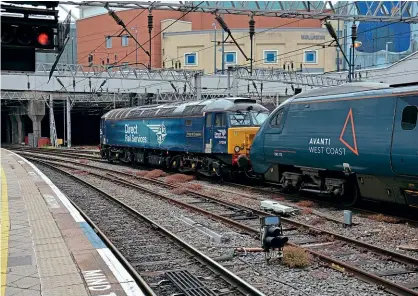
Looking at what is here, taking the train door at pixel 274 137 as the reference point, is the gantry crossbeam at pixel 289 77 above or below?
above

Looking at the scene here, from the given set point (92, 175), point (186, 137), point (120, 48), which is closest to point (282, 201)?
point (186, 137)

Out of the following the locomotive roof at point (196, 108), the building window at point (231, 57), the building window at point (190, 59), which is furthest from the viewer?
the building window at point (190, 59)

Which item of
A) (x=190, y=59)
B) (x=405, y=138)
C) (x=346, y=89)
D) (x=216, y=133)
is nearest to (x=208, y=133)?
(x=216, y=133)

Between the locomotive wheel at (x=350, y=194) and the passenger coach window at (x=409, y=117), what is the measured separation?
8.48 ft

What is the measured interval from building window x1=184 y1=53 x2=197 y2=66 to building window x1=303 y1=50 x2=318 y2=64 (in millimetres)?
13863

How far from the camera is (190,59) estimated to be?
6556cm

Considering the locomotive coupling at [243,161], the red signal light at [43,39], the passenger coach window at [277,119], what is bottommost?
the locomotive coupling at [243,161]

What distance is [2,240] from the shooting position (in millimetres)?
9117

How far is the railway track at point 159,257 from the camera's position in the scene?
7.22 meters

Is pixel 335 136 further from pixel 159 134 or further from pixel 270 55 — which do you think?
pixel 270 55

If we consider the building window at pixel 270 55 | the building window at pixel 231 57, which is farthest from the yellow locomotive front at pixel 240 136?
the building window at pixel 270 55

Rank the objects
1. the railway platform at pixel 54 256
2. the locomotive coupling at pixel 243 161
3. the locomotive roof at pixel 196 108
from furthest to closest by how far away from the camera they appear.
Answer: the locomotive roof at pixel 196 108, the locomotive coupling at pixel 243 161, the railway platform at pixel 54 256

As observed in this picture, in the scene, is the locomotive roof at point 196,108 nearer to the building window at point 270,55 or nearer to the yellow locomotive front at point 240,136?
the yellow locomotive front at point 240,136

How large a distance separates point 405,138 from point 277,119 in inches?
206
